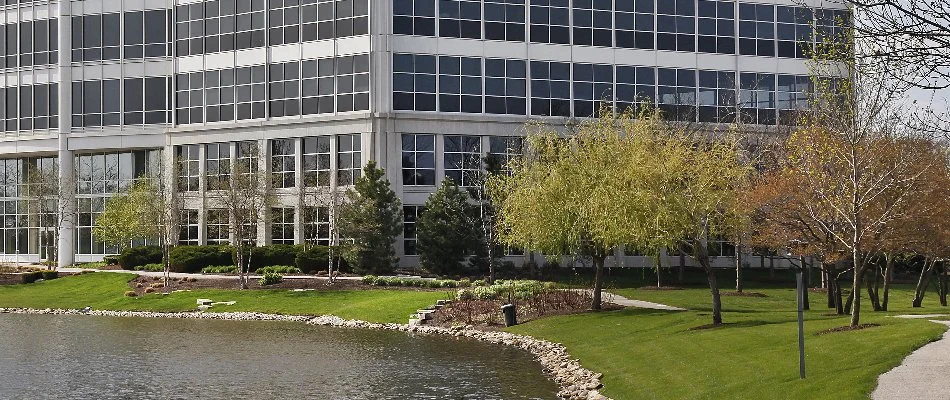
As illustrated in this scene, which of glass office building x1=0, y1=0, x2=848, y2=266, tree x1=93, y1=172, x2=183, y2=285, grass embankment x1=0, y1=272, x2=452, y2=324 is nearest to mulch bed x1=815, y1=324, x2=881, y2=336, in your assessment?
grass embankment x1=0, y1=272, x2=452, y2=324

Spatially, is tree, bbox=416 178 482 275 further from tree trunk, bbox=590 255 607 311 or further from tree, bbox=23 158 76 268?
tree, bbox=23 158 76 268

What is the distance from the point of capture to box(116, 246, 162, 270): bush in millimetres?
65188

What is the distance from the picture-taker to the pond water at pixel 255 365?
26.1 meters

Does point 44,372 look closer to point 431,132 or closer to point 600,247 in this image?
point 600,247

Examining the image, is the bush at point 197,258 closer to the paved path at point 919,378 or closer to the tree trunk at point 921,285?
the tree trunk at point 921,285

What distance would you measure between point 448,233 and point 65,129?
3118 centimetres

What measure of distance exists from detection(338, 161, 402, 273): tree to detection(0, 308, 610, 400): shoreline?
9084 millimetres

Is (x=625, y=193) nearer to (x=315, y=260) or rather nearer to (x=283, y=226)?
(x=315, y=260)

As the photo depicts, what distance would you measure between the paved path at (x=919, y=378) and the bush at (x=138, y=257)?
5031cm

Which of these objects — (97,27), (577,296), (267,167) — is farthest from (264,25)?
(577,296)

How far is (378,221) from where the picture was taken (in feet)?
183

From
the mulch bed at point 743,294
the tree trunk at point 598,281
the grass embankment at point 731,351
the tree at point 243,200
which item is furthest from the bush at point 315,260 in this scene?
the grass embankment at point 731,351

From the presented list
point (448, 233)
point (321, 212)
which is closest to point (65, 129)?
point (321, 212)

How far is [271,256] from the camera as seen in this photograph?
60.5 m
